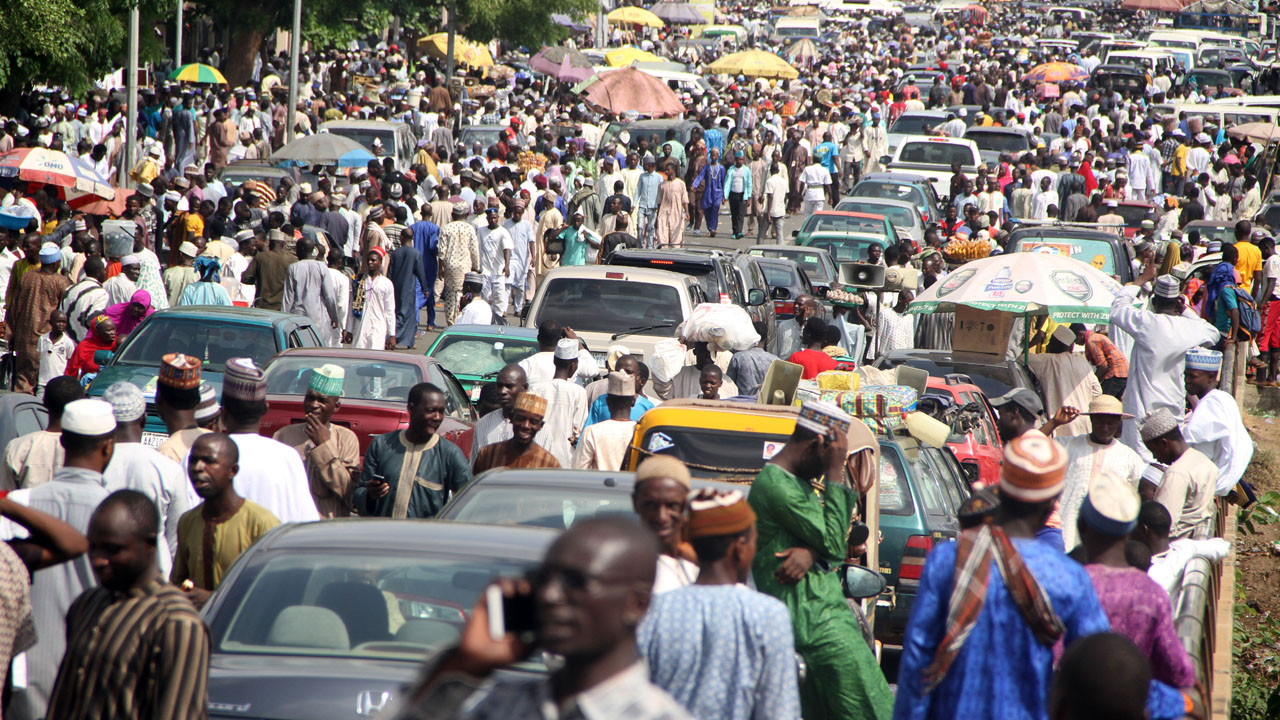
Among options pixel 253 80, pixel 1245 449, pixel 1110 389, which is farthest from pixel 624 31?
pixel 1245 449

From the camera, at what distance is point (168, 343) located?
446 inches

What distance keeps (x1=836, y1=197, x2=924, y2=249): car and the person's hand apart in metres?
18.4

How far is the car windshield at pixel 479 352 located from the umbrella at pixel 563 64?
2454cm

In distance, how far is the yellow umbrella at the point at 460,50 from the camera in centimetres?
4116

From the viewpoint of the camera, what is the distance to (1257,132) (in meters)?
30.2

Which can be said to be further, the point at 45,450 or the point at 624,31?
the point at 624,31

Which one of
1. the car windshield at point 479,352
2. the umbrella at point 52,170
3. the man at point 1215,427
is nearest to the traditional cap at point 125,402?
the man at point 1215,427

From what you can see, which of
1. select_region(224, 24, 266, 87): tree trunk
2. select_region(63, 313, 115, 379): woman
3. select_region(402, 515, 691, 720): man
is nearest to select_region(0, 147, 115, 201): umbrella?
select_region(63, 313, 115, 379): woman

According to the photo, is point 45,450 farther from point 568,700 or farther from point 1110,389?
point 1110,389

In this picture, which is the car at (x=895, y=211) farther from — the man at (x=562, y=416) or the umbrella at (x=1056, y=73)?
the umbrella at (x=1056, y=73)

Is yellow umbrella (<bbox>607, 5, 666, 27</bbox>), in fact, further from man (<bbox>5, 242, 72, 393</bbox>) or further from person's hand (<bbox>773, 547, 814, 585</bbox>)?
person's hand (<bbox>773, 547, 814, 585</bbox>)

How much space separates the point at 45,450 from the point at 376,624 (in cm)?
258

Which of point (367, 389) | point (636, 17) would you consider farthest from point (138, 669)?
point (636, 17)

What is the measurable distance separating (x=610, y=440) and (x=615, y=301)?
459 centimetres
